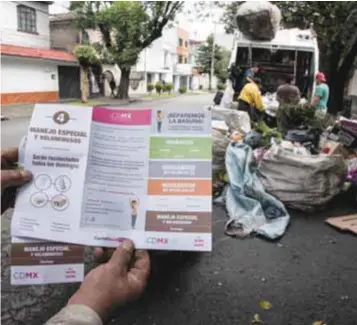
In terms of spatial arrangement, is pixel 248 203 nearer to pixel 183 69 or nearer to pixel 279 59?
pixel 279 59

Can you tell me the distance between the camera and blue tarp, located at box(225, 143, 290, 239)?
3355 mm

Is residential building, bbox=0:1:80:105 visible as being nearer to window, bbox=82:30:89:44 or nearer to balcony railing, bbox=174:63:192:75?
window, bbox=82:30:89:44

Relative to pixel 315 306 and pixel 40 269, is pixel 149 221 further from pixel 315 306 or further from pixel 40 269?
pixel 315 306

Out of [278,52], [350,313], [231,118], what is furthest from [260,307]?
[278,52]

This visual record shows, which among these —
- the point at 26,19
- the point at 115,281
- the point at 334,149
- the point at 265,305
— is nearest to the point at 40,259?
the point at 115,281

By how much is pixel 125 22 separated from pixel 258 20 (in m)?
13.4

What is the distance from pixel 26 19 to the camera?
1861cm

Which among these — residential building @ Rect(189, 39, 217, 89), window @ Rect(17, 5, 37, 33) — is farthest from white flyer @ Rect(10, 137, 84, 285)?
residential building @ Rect(189, 39, 217, 89)

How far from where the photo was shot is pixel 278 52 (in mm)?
8375

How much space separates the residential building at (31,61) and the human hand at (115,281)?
15278mm

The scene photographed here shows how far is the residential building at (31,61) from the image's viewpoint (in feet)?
51.6

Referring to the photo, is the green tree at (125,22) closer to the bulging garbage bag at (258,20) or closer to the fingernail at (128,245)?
the bulging garbage bag at (258,20)

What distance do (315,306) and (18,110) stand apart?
1354 cm

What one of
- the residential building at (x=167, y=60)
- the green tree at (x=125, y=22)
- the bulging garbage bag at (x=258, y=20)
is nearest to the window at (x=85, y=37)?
the green tree at (x=125, y=22)
